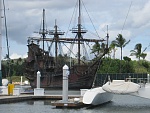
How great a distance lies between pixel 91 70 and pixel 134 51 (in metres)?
43.4

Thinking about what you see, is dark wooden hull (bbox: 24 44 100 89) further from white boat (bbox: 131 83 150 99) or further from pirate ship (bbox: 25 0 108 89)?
white boat (bbox: 131 83 150 99)

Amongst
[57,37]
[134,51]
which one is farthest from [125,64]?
[57,37]

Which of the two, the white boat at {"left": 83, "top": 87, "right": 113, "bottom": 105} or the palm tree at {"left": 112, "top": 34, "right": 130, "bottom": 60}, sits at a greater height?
the palm tree at {"left": 112, "top": 34, "right": 130, "bottom": 60}

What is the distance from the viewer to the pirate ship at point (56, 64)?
74250mm

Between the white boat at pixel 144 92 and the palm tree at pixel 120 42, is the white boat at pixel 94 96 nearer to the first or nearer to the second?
the white boat at pixel 144 92

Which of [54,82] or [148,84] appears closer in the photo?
[148,84]

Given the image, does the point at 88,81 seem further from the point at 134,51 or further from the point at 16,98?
the point at 134,51

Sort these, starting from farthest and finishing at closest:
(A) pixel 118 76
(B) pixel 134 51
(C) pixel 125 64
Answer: (B) pixel 134 51
(C) pixel 125 64
(A) pixel 118 76

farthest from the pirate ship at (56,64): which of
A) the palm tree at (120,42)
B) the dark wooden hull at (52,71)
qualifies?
the palm tree at (120,42)

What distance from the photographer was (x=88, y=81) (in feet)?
244

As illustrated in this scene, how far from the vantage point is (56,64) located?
259 ft

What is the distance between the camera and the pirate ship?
74250 mm

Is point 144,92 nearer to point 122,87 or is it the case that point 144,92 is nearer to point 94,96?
point 122,87

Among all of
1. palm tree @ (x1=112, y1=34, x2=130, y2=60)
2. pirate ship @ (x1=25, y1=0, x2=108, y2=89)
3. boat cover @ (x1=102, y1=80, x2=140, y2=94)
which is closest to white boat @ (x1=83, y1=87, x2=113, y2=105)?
boat cover @ (x1=102, y1=80, x2=140, y2=94)
